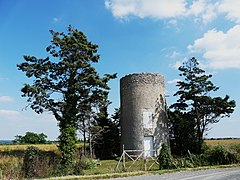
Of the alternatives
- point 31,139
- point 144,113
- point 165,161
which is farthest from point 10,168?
point 31,139

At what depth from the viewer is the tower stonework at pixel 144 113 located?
92.1 ft

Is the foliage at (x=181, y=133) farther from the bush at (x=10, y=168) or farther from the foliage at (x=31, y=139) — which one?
the foliage at (x=31, y=139)

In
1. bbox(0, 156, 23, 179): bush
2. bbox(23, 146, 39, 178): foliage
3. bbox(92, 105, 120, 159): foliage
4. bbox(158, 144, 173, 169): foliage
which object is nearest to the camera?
bbox(0, 156, 23, 179): bush

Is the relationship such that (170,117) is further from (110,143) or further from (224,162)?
(224,162)

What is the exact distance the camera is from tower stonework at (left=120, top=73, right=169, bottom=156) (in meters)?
28.1

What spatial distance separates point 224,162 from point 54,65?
16.0 meters

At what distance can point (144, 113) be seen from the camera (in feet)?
92.9

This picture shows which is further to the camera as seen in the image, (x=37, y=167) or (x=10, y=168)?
(x=37, y=167)

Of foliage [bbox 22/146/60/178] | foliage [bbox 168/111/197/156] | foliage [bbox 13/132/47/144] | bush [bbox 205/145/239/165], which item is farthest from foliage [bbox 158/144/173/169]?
foliage [bbox 13/132/47/144]

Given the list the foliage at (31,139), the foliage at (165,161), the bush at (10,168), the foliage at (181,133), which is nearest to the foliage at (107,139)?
the foliage at (181,133)

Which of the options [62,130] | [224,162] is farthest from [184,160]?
[62,130]

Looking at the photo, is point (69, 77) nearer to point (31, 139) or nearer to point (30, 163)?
point (30, 163)

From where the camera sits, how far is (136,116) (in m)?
28.4

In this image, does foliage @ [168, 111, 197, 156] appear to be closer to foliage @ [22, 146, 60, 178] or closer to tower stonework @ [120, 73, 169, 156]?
tower stonework @ [120, 73, 169, 156]
